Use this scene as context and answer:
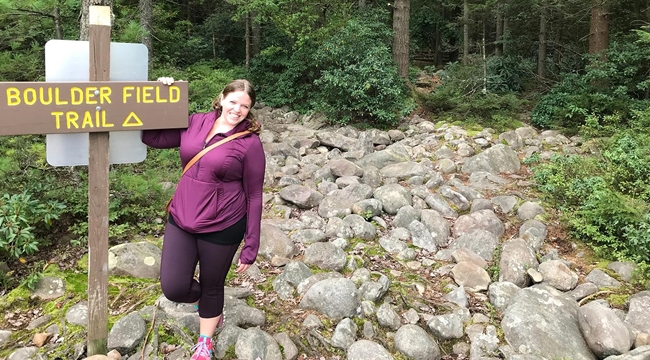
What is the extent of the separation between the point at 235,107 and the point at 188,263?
39.6 inches

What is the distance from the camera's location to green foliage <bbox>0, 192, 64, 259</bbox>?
379cm

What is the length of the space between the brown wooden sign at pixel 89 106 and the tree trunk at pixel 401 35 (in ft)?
32.0

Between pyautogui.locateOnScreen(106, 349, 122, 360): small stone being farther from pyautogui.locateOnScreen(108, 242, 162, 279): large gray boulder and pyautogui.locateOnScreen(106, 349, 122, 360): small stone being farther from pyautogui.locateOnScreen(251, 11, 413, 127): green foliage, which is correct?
pyautogui.locateOnScreen(251, 11, 413, 127): green foliage

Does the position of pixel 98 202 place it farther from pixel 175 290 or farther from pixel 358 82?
pixel 358 82

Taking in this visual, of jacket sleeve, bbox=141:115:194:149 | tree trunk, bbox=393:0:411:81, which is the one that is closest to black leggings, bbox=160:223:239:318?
jacket sleeve, bbox=141:115:194:149

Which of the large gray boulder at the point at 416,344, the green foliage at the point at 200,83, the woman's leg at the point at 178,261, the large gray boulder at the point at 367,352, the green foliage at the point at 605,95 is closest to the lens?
the woman's leg at the point at 178,261

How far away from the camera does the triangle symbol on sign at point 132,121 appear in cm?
276

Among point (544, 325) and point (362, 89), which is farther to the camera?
point (362, 89)

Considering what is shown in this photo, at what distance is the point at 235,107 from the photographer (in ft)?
9.00

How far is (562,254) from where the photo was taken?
16.0 ft

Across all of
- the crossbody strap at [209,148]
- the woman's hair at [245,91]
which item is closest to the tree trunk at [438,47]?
the woman's hair at [245,91]

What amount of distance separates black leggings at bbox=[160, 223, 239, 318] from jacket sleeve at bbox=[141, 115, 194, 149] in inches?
20.6

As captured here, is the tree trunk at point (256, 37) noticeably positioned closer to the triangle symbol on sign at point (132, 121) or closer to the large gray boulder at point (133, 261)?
the large gray boulder at point (133, 261)

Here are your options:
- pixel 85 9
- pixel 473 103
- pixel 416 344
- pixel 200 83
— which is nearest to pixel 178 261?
pixel 416 344
